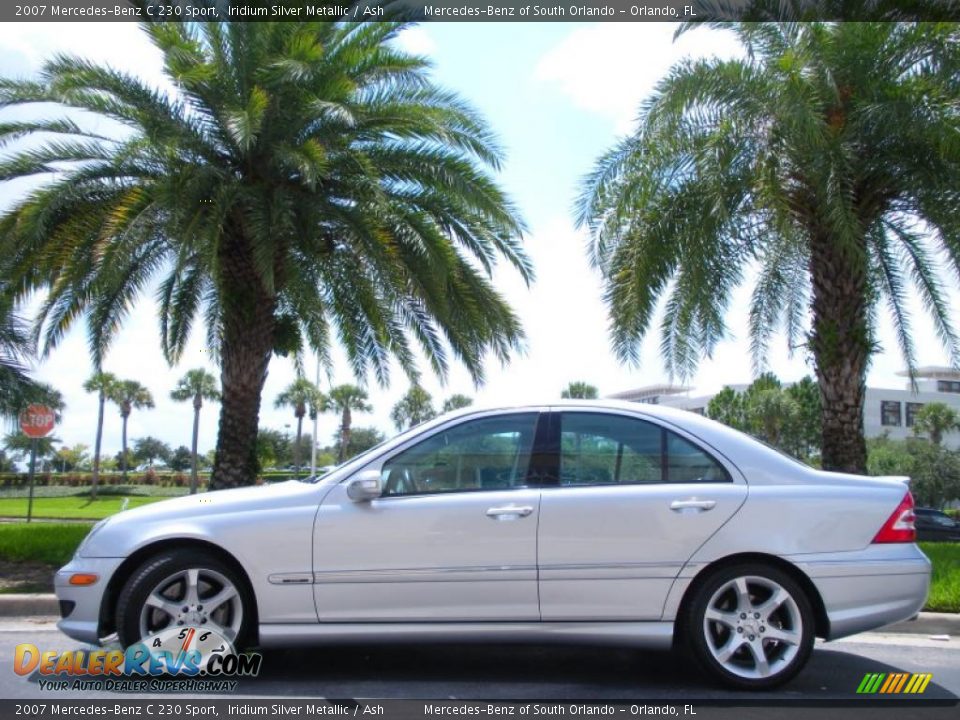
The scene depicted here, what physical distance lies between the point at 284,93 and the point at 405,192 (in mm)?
2015

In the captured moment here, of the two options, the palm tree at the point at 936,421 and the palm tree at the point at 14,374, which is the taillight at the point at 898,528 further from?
the palm tree at the point at 936,421

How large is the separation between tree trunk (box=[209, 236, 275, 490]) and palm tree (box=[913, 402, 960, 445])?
55307mm

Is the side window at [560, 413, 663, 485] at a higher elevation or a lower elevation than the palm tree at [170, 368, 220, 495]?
lower

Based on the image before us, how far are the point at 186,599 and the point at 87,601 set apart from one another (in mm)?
570

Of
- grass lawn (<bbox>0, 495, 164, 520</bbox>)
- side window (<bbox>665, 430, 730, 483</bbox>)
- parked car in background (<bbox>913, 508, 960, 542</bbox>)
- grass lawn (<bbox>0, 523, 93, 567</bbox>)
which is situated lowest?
grass lawn (<bbox>0, 495, 164, 520</bbox>)

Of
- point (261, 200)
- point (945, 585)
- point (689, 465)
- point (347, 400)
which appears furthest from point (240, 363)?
point (347, 400)

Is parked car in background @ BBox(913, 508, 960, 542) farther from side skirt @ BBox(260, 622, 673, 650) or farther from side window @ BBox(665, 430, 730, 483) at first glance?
side skirt @ BBox(260, 622, 673, 650)

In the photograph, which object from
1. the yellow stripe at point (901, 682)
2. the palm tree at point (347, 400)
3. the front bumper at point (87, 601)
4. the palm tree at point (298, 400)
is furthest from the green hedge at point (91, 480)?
the yellow stripe at point (901, 682)

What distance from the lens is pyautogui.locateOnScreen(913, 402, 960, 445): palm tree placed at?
191 ft

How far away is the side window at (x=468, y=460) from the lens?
5.28m

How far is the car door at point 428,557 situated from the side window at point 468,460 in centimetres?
9

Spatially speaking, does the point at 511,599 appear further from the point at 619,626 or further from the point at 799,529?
the point at 799,529

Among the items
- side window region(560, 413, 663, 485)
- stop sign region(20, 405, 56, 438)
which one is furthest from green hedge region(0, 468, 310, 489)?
side window region(560, 413, 663, 485)

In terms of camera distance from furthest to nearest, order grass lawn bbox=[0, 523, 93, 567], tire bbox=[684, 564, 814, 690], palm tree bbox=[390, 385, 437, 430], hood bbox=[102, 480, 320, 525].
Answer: palm tree bbox=[390, 385, 437, 430]
grass lawn bbox=[0, 523, 93, 567]
hood bbox=[102, 480, 320, 525]
tire bbox=[684, 564, 814, 690]
